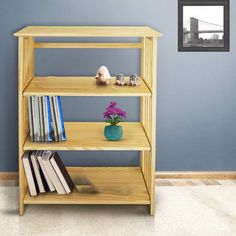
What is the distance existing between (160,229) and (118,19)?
51.8 inches

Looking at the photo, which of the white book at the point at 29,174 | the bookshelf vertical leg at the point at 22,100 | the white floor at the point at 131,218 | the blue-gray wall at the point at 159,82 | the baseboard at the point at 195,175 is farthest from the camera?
the baseboard at the point at 195,175

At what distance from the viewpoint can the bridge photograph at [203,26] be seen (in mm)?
3613

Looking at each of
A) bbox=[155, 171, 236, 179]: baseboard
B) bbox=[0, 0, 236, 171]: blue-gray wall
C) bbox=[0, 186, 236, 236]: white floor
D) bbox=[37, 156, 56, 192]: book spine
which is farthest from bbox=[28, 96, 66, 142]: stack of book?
bbox=[155, 171, 236, 179]: baseboard

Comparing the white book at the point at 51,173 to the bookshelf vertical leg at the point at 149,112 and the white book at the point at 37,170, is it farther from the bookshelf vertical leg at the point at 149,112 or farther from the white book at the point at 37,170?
the bookshelf vertical leg at the point at 149,112

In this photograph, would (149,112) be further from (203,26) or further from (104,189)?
(203,26)

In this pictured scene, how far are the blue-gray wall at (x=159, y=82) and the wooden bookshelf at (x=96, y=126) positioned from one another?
0.14 meters

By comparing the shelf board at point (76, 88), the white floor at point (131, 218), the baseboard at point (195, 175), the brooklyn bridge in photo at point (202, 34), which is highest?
the brooklyn bridge in photo at point (202, 34)

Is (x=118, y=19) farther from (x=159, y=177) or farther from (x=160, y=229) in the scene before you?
(x=160, y=229)

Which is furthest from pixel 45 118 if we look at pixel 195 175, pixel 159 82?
pixel 195 175

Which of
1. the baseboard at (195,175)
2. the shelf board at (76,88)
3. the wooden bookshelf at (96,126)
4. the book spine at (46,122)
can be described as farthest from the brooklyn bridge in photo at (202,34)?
the book spine at (46,122)

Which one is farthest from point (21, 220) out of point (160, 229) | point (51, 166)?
point (160, 229)

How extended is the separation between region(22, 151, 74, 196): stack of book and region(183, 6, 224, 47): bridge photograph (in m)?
1.09

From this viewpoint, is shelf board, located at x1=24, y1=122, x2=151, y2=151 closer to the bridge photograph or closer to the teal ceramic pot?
the teal ceramic pot

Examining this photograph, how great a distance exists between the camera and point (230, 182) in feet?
12.1
